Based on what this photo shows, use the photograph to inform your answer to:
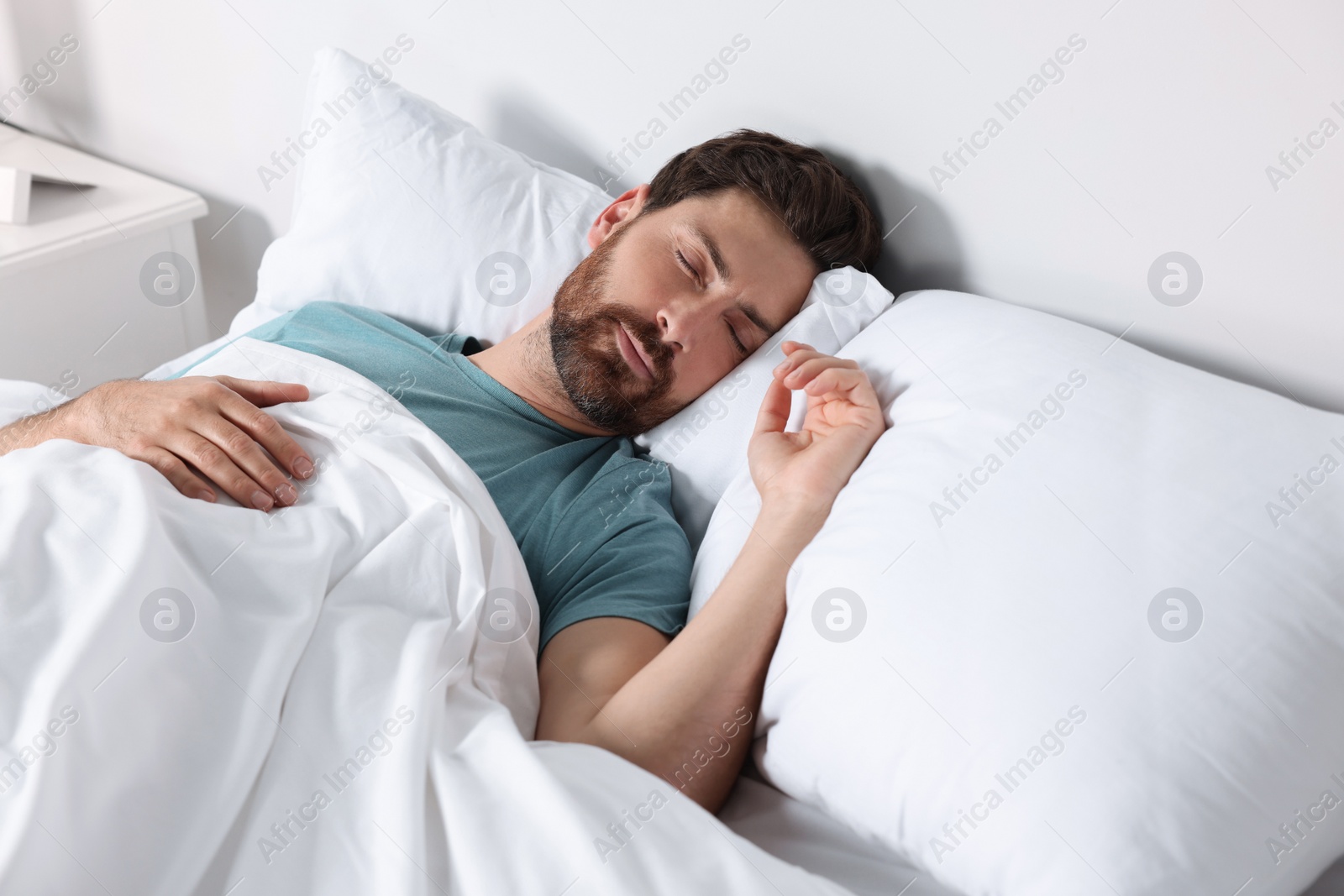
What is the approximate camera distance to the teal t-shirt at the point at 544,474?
0.99 m

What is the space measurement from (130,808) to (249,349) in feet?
2.01

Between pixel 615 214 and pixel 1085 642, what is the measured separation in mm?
823

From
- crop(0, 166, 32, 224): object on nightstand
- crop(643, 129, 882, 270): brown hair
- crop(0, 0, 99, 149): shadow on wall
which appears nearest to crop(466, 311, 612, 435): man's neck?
crop(643, 129, 882, 270): brown hair

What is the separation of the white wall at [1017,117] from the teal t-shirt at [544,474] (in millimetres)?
396

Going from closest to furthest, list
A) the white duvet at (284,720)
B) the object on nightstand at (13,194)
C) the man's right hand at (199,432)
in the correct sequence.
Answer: the white duvet at (284,720) < the man's right hand at (199,432) < the object on nightstand at (13,194)

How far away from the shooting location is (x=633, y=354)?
1.12 metres

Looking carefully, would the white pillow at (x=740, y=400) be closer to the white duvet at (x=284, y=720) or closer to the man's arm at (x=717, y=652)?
the man's arm at (x=717, y=652)

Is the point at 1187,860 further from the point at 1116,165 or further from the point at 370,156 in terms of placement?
the point at 370,156

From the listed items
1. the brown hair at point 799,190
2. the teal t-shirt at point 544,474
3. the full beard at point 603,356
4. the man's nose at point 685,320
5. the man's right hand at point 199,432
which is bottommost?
the man's right hand at point 199,432

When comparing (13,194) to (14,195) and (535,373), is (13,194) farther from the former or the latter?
(535,373)

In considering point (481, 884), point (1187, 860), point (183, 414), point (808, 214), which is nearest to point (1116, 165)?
point (808, 214)

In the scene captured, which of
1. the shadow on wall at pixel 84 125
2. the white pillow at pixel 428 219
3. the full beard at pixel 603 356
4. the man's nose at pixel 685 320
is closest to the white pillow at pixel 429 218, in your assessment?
the white pillow at pixel 428 219

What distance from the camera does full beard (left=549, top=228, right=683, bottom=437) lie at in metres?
1.12

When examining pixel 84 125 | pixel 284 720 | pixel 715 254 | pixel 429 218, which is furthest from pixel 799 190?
pixel 84 125
